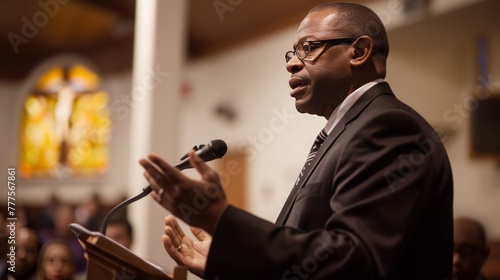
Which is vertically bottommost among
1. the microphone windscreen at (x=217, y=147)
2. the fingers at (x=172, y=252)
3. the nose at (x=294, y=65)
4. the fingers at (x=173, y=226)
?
the fingers at (x=172, y=252)

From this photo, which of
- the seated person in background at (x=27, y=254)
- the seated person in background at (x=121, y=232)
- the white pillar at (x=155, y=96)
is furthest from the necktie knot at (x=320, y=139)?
the white pillar at (x=155, y=96)

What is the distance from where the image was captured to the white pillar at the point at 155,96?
453 centimetres

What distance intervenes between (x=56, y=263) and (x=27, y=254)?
0.23 m

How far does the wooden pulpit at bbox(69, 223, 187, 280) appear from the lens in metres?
1.38

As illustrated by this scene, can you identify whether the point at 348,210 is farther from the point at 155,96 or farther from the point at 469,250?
the point at 155,96

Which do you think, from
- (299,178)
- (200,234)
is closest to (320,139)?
(299,178)

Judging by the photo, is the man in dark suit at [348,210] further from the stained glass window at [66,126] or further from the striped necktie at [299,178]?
the stained glass window at [66,126]

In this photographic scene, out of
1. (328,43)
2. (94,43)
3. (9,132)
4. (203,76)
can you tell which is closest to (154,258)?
(328,43)

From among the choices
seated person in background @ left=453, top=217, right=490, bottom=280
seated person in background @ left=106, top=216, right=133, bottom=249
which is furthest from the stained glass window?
seated person in background @ left=453, top=217, right=490, bottom=280

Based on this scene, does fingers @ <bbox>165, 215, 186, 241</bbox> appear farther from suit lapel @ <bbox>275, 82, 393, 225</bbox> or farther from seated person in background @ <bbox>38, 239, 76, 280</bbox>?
seated person in background @ <bbox>38, 239, 76, 280</bbox>

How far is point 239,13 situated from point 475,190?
3699 millimetres

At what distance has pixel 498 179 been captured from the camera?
4.95 metres

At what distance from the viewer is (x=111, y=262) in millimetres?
1396

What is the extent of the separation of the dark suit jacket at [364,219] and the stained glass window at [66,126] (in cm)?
870
